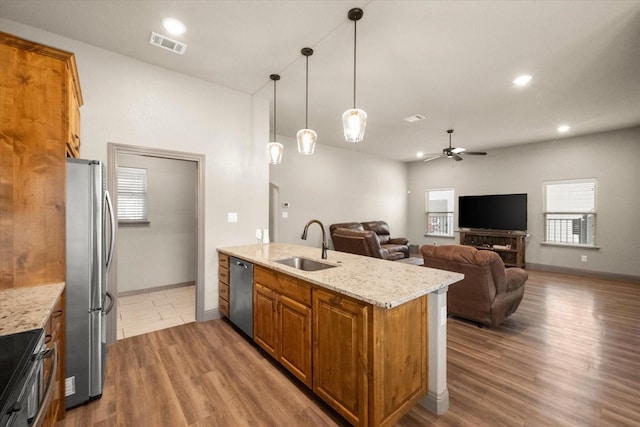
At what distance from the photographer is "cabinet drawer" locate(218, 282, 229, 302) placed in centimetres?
332

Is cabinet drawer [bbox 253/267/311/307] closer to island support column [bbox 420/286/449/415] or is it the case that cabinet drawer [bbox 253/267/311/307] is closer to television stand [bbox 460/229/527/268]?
island support column [bbox 420/286/449/415]

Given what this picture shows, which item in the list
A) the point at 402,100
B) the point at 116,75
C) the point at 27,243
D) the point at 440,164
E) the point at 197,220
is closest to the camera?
the point at 27,243

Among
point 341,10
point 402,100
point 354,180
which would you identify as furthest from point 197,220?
point 354,180

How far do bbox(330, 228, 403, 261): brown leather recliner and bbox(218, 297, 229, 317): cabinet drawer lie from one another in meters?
2.98

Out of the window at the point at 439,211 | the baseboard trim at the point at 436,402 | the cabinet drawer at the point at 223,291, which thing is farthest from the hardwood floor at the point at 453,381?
the window at the point at 439,211

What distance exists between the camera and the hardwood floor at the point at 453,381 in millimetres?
1851

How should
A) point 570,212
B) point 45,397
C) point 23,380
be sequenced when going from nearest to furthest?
1. point 23,380
2. point 45,397
3. point 570,212

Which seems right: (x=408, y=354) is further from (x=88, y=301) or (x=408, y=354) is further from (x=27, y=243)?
(x=27, y=243)

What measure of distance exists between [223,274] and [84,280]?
1579 millimetres

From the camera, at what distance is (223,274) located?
3.41m

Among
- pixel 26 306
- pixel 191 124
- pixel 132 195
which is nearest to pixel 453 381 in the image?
pixel 26 306

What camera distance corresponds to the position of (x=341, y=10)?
7.43 ft

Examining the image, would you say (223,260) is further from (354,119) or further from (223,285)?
(354,119)

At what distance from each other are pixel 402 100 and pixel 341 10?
2.10 meters
